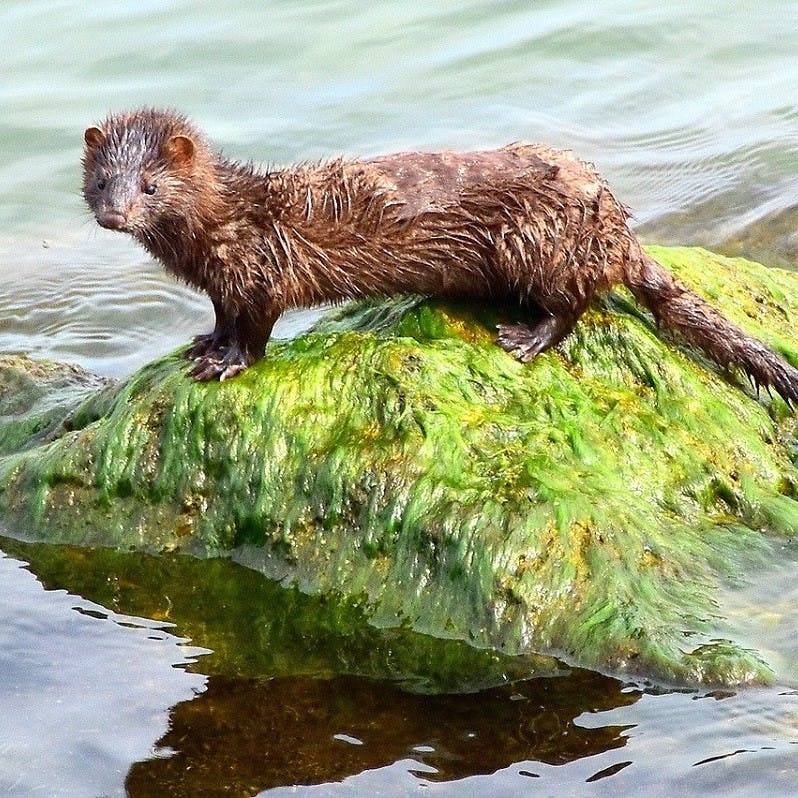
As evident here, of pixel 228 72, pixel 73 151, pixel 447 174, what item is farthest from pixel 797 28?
pixel 447 174

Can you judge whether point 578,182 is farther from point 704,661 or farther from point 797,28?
point 797,28


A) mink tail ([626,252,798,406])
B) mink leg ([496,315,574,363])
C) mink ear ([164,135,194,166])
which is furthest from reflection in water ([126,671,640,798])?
mink ear ([164,135,194,166])

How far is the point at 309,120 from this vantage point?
13.6 m

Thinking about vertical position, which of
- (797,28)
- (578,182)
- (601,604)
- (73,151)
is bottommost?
(601,604)

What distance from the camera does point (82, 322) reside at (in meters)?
10.5

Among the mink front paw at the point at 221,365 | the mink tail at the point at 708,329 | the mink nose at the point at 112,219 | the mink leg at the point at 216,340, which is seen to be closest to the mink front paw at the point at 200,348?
the mink leg at the point at 216,340

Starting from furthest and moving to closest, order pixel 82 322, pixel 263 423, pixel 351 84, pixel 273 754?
pixel 351 84
pixel 82 322
pixel 263 423
pixel 273 754

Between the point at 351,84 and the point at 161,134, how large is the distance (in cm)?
846

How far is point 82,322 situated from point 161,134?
4.62 metres

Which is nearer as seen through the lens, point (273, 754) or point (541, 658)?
point (273, 754)

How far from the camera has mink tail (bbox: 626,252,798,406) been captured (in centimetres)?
660

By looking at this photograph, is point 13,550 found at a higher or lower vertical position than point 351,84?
lower

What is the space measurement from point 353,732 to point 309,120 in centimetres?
966

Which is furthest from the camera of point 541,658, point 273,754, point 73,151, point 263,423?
point 73,151
